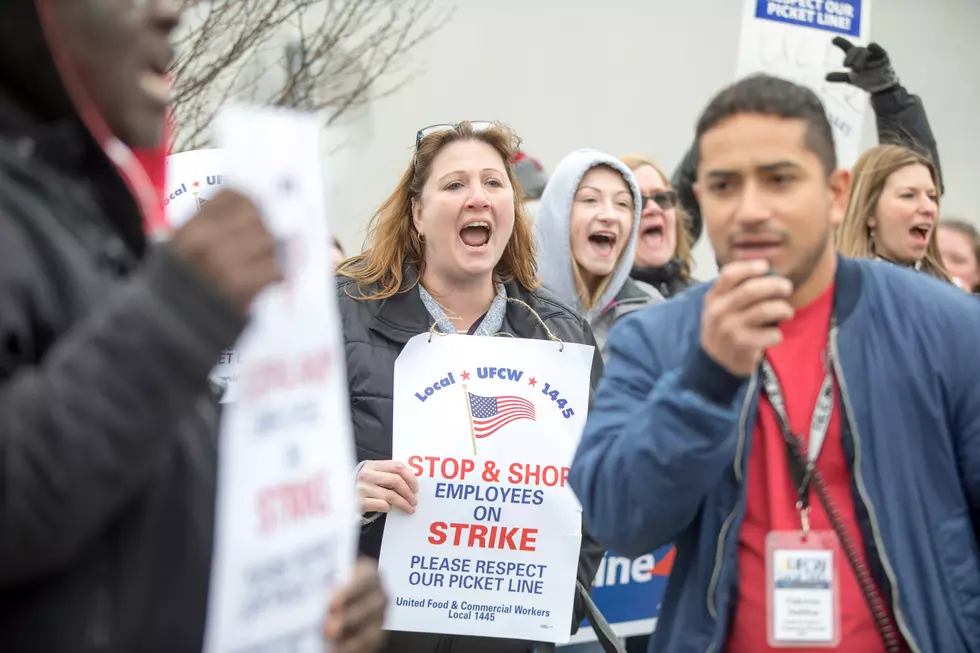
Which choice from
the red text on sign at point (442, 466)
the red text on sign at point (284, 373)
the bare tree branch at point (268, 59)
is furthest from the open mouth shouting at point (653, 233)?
the red text on sign at point (284, 373)

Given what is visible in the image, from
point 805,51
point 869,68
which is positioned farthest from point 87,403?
point 805,51

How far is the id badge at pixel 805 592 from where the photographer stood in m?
2.00

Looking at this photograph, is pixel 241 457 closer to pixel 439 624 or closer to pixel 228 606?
pixel 228 606

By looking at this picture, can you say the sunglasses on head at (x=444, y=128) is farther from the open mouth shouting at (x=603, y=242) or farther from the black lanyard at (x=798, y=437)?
the black lanyard at (x=798, y=437)

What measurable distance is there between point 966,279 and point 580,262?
3.07 m

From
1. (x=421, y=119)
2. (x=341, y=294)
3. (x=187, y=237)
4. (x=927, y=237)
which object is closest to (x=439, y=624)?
(x=341, y=294)

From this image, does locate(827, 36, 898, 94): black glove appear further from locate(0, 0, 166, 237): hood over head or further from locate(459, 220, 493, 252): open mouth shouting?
locate(0, 0, 166, 237): hood over head

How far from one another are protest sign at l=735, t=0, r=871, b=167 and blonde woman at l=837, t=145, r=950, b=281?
0.95 metres

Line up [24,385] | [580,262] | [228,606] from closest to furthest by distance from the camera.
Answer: [24,385] → [228,606] → [580,262]

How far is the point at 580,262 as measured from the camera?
14.7ft

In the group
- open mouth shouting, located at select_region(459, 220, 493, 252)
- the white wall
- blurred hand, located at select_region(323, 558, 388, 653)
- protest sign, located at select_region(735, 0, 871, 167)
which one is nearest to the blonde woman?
protest sign, located at select_region(735, 0, 871, 167)

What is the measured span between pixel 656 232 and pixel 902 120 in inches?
53.2

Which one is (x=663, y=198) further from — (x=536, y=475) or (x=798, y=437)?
(x=798, y=437)

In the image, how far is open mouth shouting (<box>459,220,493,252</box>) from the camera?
3391 mm
